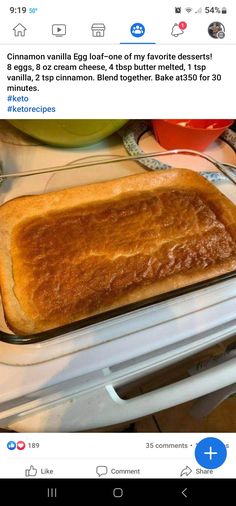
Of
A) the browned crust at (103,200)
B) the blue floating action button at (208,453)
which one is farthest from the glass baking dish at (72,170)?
the blue floating action button at (208,453)

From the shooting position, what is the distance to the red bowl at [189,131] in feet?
1.95

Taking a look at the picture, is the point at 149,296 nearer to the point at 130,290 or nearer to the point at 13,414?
the point at 130,290

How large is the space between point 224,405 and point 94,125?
431mm

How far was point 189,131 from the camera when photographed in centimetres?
60

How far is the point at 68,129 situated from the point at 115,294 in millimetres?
278

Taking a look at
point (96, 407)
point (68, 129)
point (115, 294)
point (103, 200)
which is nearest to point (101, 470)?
point (96, 407)

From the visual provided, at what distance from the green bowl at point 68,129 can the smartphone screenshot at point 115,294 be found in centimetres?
11

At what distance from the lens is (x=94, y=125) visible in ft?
1.78

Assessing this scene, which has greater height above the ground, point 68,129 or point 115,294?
point 68,129

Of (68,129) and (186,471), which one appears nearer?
(186,471)
